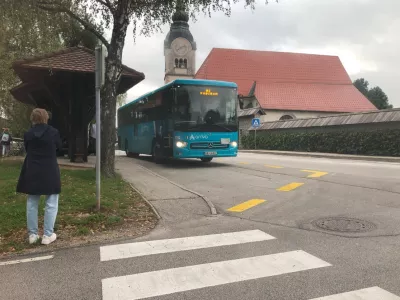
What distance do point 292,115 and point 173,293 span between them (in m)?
50.0

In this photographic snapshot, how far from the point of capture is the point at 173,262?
4.53 m

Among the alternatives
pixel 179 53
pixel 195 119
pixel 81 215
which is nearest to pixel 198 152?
pixel 195 119

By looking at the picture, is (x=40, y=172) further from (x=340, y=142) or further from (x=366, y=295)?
(x=340, y=142)

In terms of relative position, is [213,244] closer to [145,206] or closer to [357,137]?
[145,206]

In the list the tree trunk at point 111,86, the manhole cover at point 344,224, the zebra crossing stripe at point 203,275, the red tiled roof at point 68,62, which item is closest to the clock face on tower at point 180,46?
the red tiled roof at point 68,62

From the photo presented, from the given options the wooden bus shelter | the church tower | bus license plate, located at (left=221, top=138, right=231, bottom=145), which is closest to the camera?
the wooden bus shelter

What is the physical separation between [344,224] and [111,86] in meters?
6.98

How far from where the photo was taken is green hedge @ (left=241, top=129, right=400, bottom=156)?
2256 centimetres

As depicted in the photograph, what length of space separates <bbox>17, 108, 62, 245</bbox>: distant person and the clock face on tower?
69.4 m

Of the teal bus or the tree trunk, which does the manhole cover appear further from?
the teal bus

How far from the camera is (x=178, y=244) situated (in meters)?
5.26

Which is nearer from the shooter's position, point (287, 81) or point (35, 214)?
point (35, 214)

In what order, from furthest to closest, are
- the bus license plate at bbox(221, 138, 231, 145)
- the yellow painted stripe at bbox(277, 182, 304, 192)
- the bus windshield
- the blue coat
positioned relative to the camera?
the bus license plate at bbox(221, 138, 231, 145) → the bus windshield → the yellow painted stripe at bbox(277, 182, 304, 192) → the blue coat

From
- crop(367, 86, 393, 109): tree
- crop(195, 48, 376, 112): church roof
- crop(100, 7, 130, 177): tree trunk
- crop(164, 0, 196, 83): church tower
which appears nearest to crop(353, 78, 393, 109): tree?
crop(367, 86, 393, 109): tree
